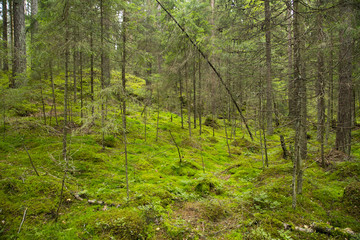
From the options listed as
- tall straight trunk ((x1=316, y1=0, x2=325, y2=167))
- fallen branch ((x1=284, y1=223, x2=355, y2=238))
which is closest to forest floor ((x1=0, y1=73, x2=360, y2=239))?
fallen branch ((x1=284, y1=223, x2=355, y2=238))

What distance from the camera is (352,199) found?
4.48m

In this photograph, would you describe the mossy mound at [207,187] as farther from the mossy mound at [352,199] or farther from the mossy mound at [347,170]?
the mossy mound at [347,170]

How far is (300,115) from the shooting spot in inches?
164

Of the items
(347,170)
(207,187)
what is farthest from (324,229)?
(347,170)

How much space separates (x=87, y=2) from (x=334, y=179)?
11566 mm

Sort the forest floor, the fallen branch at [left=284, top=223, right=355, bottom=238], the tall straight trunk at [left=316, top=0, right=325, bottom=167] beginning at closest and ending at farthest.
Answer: the fallen branch at [left=284, top=223, right=355, bottom=238]
the forest floor
the tall straight trunk at [left=316, top=0, right=325, bottom=167]

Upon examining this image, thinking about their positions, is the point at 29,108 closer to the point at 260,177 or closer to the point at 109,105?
the point at 109,105

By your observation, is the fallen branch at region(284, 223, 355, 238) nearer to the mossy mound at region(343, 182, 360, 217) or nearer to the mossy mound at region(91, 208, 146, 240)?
the mossy mound at region(343, 182, 360, 217)

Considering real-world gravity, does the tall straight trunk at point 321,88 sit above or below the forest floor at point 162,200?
above

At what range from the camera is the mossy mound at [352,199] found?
431cm

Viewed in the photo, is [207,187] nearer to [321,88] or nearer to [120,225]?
[120,225]

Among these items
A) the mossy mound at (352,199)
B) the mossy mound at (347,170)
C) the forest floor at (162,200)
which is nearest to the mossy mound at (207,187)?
the forest floor at (162,200)

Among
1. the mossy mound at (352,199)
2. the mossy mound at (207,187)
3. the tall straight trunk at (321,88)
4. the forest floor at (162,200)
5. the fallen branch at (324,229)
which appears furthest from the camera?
the mossy mound at (207,187)

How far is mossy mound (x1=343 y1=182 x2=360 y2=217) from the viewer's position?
431 centimetres
